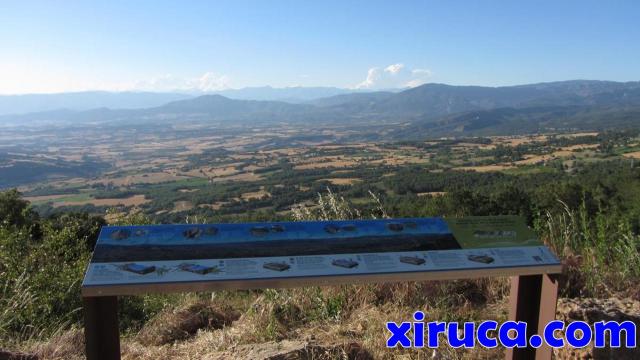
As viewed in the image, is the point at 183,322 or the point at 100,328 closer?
the point at 100,328

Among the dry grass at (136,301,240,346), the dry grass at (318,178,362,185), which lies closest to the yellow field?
the dry grass at (318,178,362,185)

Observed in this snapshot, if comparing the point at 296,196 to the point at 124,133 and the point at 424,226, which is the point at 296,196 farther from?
the point at 124,133

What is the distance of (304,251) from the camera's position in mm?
2094

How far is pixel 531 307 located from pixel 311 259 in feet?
3.58

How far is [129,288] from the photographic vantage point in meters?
1.85

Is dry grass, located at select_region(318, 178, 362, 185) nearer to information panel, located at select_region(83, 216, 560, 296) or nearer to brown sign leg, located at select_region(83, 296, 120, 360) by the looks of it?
information panel, located at select_region(83, 216, 560, 296)

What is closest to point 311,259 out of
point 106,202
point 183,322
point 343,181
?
point 183,322

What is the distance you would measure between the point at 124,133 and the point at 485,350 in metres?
144

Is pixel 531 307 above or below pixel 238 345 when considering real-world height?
above

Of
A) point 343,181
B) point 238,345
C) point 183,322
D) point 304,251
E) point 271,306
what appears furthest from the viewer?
point 343,181

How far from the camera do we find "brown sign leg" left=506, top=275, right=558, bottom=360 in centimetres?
218

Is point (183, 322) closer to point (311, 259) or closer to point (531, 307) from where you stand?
point (311, 259)

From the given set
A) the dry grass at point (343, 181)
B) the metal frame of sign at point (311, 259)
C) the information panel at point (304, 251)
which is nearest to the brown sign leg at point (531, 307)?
the metal frame of sign at point (311, 259)

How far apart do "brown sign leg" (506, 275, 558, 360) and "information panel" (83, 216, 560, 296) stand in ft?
0.48
